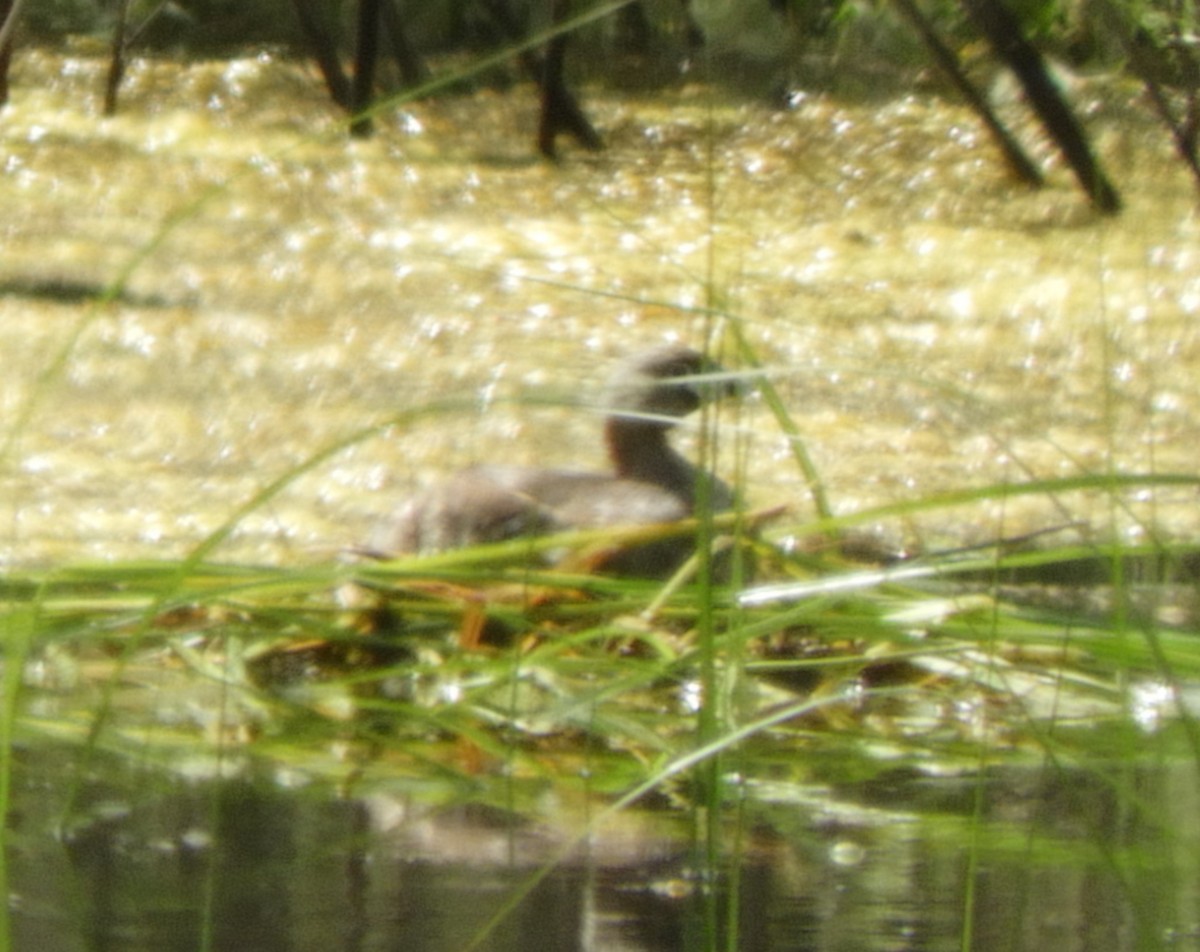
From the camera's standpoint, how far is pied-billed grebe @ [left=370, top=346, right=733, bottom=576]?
6.74ft

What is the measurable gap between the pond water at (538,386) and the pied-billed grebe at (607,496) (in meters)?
0.10

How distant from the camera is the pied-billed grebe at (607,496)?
6.74 feet

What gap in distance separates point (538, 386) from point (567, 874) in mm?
970

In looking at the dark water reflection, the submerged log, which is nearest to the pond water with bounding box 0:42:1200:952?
the dark water reflection

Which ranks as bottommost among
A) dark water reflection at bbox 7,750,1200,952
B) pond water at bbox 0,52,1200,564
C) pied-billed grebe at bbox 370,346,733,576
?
dark water reflection at bbox 7,750,1200,952

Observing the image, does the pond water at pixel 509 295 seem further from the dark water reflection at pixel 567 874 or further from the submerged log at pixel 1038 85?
the dark water reflection at pixel 567 874

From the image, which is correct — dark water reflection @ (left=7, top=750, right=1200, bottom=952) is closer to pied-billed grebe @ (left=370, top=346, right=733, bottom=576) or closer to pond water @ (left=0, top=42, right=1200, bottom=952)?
pond water @ (left=0, top=42, right=1200, bottom=952)

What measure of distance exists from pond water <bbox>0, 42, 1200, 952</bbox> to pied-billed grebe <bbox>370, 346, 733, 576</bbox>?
0.10 metres

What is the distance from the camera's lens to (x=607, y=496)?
2.29 metres

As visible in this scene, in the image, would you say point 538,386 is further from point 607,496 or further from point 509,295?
point 509,295

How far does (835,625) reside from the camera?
→ 1448 mm

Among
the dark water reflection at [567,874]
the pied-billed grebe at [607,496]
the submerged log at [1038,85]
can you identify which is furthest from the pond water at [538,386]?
the submerged log at [1038,85]

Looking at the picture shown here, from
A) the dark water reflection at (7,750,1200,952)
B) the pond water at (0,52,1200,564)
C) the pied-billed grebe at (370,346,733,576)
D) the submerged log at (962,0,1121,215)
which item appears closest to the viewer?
the dark water reflection at (7,750,1200,952)

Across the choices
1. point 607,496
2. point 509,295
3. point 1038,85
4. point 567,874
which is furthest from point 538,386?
point 1038,85
